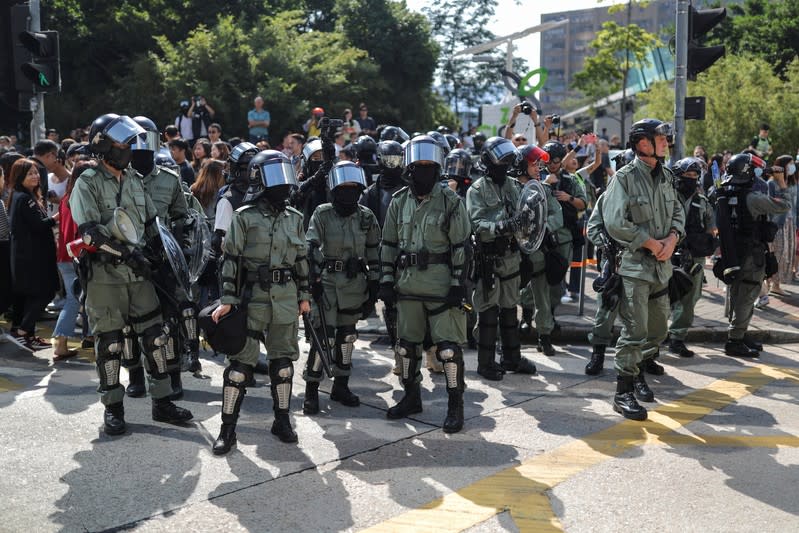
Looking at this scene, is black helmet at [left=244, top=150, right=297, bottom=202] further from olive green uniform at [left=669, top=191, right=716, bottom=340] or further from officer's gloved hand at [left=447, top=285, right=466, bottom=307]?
olive green uniform at [left=669, top=191, right=716, bottom=340]

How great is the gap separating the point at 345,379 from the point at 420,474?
5.83 feet

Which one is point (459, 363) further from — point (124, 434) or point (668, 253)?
point (124, 434)

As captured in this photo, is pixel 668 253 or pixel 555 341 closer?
pixel 668 253

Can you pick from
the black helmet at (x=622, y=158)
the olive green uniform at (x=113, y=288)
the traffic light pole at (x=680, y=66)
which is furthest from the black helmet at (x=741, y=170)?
the olive green uniform at (x=113, y=288)

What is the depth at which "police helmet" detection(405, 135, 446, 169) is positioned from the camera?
618 centimetres

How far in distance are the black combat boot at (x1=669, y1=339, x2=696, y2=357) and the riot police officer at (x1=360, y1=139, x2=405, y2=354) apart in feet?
9.32

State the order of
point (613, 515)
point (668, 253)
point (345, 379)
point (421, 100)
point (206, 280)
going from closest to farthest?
1. point (613, 515)
2. point (668, 253)
3. point (345, 379)
4. point (206, 280)
5. point (421, 100)

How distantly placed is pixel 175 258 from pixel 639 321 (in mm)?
3373

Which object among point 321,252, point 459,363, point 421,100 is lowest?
point 459,363

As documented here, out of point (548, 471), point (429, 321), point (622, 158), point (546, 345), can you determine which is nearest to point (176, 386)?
point (429, 321)

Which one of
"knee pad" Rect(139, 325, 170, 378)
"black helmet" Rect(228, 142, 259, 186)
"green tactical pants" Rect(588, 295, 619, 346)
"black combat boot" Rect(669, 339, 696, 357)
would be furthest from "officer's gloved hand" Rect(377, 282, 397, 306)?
"black combat boot" Rect(669, 339, 696, 357)

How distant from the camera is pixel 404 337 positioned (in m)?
6.26

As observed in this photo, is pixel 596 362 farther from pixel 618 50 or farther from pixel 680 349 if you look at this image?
pixel 618 50

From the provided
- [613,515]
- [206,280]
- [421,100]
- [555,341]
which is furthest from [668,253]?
[421,100]
